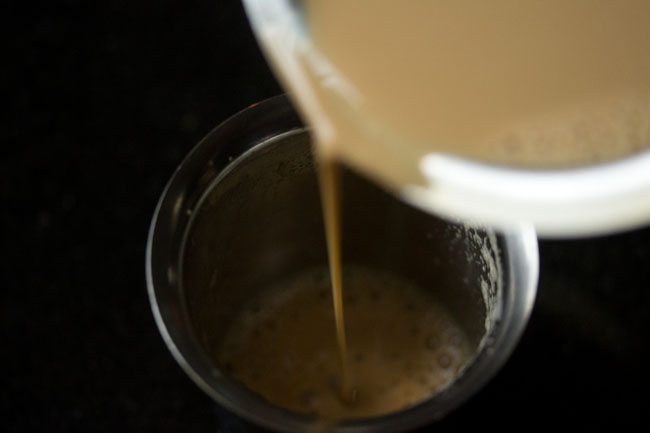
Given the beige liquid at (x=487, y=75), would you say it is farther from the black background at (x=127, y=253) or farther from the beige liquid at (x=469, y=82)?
the black background at (x=127, y=253)

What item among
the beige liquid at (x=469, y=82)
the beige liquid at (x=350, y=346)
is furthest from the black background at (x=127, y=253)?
the beige liquid at (x=469, y=82)

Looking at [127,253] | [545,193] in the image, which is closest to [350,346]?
[127,253]

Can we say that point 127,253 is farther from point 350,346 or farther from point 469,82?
point 469,82

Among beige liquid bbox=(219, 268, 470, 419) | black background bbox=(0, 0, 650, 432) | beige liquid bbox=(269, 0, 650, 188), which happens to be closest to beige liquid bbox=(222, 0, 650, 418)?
beige liquid bbox=(269, 0, 650, 188)

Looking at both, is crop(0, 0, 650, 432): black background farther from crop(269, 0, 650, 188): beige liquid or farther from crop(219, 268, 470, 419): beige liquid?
crop(269, 0, 650, 188): beige liquid

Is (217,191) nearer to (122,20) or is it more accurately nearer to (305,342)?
(305,342)

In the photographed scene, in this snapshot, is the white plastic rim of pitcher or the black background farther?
the black background

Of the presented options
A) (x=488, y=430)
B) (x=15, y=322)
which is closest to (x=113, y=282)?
(x=15, y=322)
